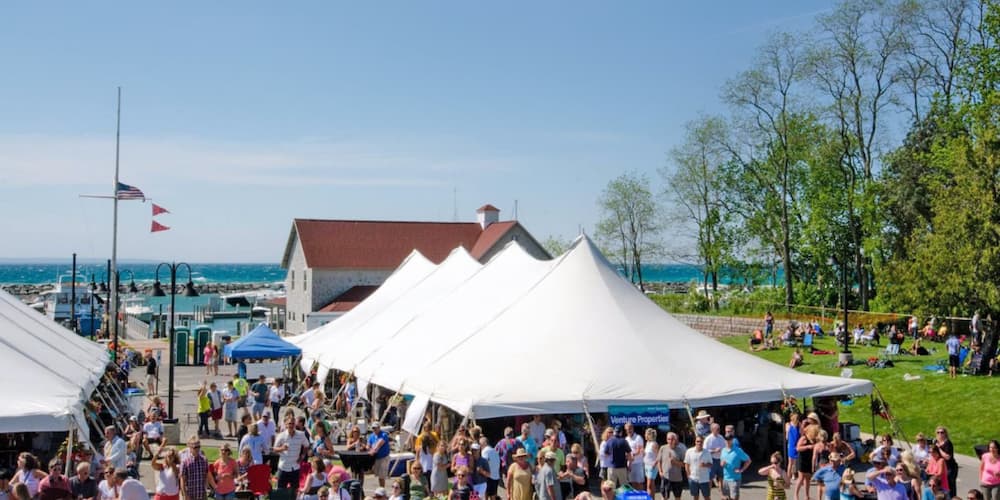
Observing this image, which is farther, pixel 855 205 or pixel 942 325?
pixel 855 205

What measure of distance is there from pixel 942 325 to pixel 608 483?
29877mm

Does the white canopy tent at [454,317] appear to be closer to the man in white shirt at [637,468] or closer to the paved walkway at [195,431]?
the paved walkway at [195,431]

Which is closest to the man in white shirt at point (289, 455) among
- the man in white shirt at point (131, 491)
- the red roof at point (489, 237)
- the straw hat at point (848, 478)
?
the man in white shirt at point (131, 491)

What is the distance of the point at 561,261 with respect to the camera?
20.7m

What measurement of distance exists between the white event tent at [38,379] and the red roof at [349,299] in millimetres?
24993

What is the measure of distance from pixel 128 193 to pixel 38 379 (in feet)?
66.0

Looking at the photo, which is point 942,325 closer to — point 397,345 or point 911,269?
point 911,269

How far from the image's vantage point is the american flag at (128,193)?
108 feet

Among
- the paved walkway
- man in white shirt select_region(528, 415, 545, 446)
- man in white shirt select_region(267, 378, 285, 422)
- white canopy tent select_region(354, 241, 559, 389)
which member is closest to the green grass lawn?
the paved walkway

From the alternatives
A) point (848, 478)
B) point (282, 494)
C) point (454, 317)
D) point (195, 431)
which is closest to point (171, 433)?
point (195, 431)

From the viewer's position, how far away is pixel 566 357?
1764 centimetres

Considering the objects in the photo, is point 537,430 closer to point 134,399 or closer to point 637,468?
point 637,468

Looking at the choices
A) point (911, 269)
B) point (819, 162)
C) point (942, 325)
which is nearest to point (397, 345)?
point (911, 269)

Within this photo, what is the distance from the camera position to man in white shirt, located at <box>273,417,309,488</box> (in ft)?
45.1
